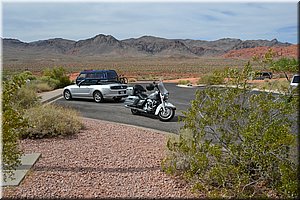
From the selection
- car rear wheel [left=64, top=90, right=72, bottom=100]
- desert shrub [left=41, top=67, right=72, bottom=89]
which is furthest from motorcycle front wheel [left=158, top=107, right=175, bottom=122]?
desert shrub [left=41, top=67, right=72, bottom=89]

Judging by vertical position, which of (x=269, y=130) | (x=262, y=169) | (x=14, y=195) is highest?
(x=269, y=130)

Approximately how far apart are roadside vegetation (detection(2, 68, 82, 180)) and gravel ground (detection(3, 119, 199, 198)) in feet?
1.00

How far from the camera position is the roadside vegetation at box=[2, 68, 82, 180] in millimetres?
5125

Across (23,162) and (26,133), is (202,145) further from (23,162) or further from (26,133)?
(26,133)

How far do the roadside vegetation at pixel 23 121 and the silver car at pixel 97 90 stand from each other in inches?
181

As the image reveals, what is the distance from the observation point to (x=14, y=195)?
4965mm

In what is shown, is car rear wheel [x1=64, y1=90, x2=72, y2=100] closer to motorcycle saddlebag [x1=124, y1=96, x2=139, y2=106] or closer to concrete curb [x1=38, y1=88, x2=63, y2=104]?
concrete curb [x1=38, y1=88, x2=63, y2=104]

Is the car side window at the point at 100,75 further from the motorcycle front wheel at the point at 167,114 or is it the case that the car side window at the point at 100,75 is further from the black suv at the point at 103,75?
the motorcycle front wheel at the point at 167,114

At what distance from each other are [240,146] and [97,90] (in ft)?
41.1

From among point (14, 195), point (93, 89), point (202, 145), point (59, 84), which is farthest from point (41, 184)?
point (59, 84)

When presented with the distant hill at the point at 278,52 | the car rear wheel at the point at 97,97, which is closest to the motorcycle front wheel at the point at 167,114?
the distant hill at the point at 278,52

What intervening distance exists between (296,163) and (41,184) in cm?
348

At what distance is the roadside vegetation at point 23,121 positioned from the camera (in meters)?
5.12

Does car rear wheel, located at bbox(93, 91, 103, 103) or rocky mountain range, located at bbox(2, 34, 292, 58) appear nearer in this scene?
car rear wheel, located at bbox(93, 91, 103, 103)
